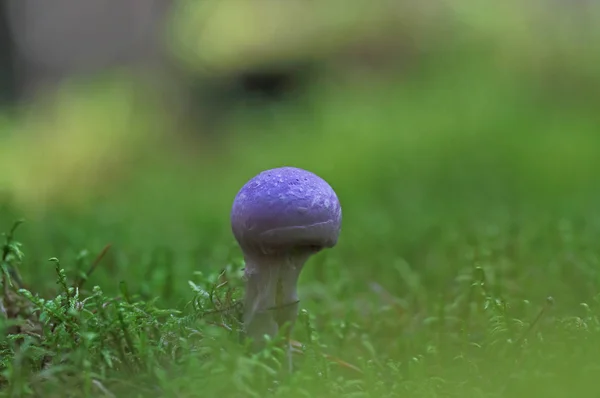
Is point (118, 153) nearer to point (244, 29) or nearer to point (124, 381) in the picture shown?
point (244, 29)

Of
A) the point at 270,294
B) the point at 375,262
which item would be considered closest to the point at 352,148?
the point at 375,262

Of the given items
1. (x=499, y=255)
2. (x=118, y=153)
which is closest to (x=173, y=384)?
(x=499, y=255)

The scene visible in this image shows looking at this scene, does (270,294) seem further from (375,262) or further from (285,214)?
(375,262)

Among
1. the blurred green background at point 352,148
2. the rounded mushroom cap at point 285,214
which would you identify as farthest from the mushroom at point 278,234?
the blurred green background at point 352,148

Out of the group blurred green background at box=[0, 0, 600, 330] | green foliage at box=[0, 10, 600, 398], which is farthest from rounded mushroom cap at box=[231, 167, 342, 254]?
blurred green background at box=[0, 0, 600, 330]

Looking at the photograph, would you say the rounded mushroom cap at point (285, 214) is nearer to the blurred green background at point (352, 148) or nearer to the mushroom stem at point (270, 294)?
Answer: the mushroom stem at point (270, 294)

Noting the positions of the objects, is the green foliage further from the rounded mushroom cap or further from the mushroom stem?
the rounded mushroom cap
